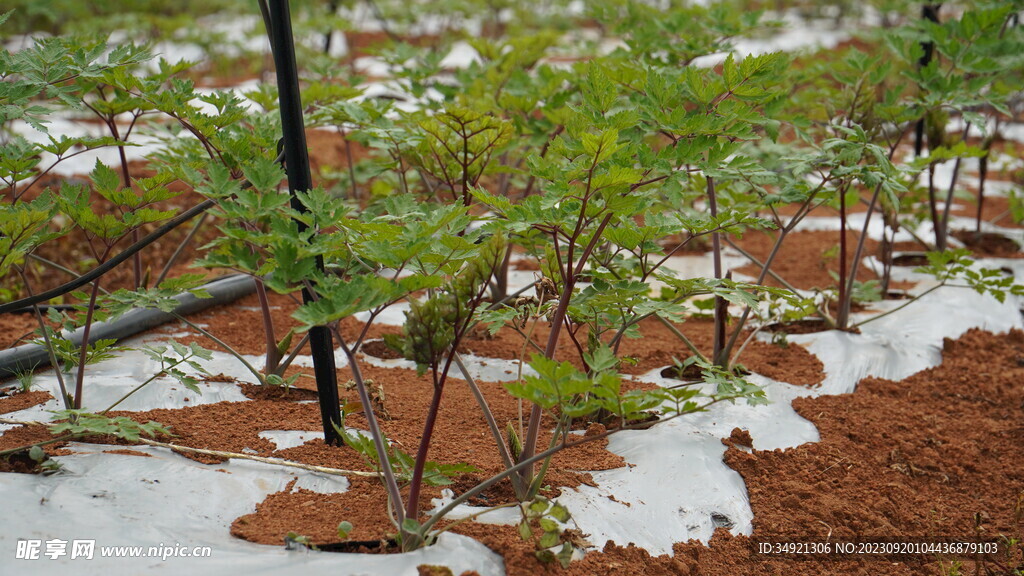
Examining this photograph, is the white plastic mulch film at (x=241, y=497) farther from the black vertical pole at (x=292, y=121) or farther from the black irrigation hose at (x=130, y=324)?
the black vertical pole at (x=292, y=121)

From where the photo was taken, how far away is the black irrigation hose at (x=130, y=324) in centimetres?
218

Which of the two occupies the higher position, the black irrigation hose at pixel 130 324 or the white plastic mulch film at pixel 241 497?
the black irrigation hose at pixel 130 324

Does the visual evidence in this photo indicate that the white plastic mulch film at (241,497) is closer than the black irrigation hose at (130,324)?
Yes

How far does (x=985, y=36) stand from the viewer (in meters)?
3.03

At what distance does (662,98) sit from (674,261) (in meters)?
2.33

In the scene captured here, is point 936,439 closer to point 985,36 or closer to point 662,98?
point 662,98

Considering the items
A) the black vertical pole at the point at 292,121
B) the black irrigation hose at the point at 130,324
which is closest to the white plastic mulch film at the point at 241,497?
the black irrigation hose at the point at 130,324

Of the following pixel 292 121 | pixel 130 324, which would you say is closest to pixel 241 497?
pixel 292 121

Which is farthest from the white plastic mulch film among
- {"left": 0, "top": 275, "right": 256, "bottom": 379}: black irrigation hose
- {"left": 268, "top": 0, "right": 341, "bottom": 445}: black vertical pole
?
{"left": 268, "top": 0, "right": 341, "bottom": 445}: black vertical pole

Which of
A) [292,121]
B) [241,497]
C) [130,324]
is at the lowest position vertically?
[241,497]

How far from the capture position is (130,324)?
251cm

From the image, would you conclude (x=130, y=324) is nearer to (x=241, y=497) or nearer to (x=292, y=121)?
(x=241, y=497)

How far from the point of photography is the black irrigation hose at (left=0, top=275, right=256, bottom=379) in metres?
2.18

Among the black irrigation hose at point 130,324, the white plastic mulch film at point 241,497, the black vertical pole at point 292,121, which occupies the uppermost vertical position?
→ the black vertical pole at point 292,121
